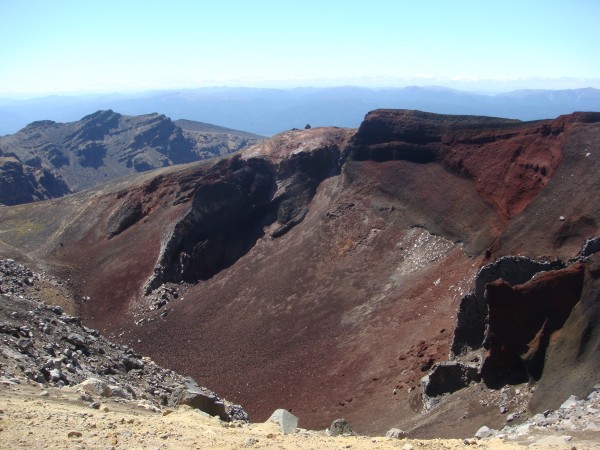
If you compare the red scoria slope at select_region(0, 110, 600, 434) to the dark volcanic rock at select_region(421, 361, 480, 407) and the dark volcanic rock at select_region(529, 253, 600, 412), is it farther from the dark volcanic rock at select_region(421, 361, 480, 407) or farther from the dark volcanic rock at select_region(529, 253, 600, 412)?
the dark volcanic rock at select_region(529, 253, 600, 412)

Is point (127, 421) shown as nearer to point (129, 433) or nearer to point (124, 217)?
point (129, 433)

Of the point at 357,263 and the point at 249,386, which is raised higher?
the point at 357,263

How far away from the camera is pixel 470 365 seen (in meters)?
20.7

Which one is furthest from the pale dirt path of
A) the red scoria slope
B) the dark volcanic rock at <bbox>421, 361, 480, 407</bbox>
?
the red scoria slope

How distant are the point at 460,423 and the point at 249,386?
14.3m

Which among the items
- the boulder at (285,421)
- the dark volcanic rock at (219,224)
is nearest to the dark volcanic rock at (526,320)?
the boulder at (285,421)

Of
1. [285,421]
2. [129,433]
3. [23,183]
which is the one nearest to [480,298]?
[285,421]

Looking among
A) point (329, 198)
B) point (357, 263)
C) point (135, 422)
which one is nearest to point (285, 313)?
point (357, 263)

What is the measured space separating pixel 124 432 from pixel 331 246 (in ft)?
91.6

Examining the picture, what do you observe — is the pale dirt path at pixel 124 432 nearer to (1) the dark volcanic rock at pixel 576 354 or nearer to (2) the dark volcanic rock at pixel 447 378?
(1) the dark volcanic rock at pixel 576 354

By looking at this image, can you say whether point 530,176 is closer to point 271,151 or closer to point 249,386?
point 249,386

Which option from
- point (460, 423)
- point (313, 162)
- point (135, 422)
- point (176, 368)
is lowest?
point (176, 368)

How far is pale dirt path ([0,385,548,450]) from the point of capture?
34.6 ft

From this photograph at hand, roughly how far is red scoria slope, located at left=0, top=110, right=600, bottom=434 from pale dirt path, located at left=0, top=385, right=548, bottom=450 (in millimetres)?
9776
